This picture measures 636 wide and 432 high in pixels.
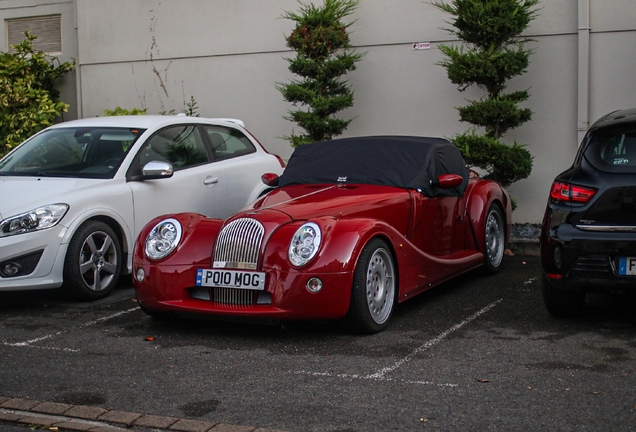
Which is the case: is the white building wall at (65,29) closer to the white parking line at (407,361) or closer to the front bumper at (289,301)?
the front bumper at (289,301)

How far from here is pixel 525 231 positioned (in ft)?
36.0

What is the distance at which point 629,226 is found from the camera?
590 centimetres

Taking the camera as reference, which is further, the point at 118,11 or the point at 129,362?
the point at 118,11

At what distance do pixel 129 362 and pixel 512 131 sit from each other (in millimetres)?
7481

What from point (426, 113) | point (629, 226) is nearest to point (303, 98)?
point (426, 113)

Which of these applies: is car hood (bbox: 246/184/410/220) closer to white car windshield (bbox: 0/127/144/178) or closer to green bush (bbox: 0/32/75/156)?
white car windshield (bbox: 0/127/144/178)

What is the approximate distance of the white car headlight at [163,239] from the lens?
6527 mm

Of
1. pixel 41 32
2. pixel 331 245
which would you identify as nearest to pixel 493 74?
pixel 331 245

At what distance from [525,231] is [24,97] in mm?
8373

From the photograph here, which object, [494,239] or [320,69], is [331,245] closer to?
[494,239]

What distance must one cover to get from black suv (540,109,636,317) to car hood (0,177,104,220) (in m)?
4.12

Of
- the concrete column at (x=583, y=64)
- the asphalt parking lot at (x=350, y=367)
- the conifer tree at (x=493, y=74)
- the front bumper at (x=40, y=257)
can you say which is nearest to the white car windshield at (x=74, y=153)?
the front bumper at (x=40, y=257)

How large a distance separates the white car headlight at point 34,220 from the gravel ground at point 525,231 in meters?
5.61

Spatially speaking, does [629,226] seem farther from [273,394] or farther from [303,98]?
[303,98]
